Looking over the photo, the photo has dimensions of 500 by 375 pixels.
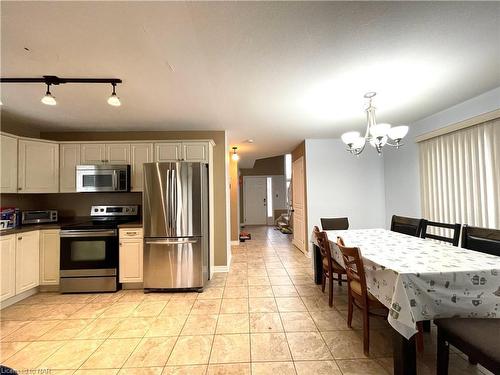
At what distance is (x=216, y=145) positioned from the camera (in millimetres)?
3930

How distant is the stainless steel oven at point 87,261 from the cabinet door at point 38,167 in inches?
32.5

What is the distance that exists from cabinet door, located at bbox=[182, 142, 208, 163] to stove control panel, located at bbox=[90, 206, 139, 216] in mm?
1179

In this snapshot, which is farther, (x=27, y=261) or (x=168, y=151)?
(x=168, y=151)

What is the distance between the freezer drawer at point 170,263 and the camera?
304 cm

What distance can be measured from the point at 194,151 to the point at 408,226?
3185 mm

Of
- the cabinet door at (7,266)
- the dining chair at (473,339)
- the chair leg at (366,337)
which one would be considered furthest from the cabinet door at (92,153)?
the dining chair at (473,339)

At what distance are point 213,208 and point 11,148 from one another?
9.18 ft

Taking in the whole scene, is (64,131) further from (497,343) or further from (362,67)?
(497,343)

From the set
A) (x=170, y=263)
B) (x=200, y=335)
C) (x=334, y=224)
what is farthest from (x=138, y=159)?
(x=334, y=224)

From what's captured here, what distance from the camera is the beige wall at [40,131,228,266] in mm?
3824

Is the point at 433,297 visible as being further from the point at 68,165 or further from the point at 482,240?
the point at 68,165

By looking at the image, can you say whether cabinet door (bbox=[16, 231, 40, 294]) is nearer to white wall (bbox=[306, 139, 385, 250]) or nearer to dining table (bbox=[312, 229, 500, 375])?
dining table (bbox=[312, 229, 500, 375])

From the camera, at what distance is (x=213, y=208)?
12.8ft

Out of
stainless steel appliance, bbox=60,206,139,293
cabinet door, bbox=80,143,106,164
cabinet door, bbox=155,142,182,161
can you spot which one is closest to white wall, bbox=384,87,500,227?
cabinet door, bbox=155,142,182,161
